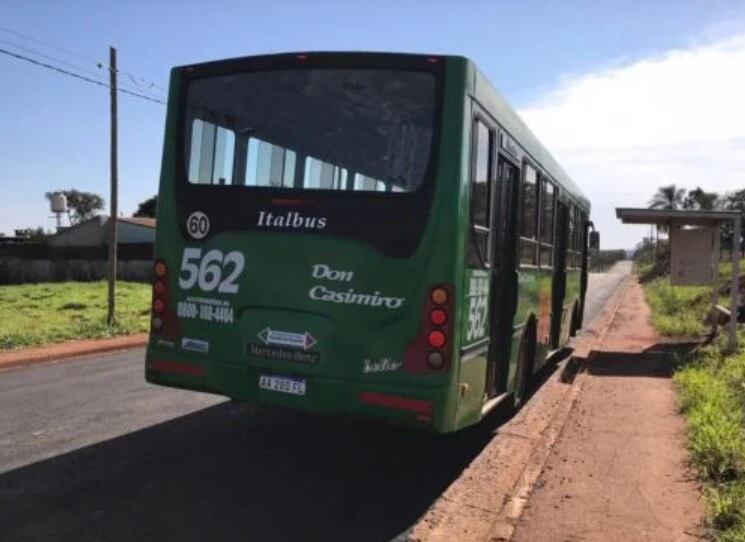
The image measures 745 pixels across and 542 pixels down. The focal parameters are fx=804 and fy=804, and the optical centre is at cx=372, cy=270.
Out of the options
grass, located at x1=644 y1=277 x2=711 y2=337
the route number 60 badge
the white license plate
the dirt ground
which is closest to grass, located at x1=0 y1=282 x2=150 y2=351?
the route number 60 badge

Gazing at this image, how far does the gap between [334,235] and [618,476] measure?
9.40 feet

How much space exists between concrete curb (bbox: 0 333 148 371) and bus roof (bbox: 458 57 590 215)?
8.71 m

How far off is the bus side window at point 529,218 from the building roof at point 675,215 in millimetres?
5191

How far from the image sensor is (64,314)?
74.3ft

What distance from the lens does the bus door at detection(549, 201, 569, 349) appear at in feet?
36.5

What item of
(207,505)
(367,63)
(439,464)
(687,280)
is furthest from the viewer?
(687,280)

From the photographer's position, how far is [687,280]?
15.1 meters

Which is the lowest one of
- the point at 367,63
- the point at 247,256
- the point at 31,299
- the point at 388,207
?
the point at 31,299

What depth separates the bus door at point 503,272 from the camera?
22.4ft

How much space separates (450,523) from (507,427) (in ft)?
9.08

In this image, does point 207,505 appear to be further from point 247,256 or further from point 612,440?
point 612,440

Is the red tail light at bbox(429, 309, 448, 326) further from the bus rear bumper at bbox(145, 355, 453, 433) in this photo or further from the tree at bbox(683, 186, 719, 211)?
the tree at bbox(683, 186, 719, 211)

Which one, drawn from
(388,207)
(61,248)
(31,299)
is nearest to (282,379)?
(388,207)

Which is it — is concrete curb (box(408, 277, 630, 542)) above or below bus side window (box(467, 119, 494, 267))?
below
